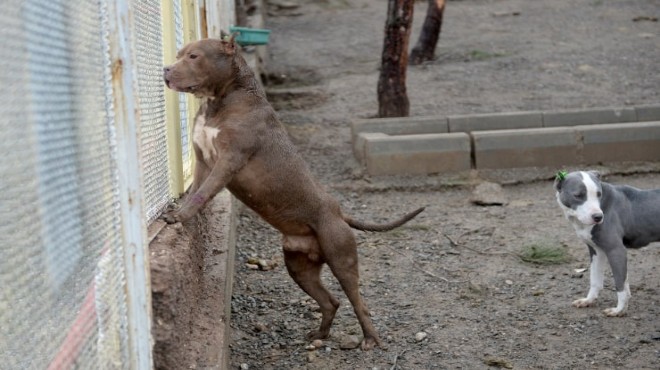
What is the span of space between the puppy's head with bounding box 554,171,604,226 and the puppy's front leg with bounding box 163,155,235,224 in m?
2.04

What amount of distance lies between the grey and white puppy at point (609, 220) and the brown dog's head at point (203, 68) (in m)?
2.07

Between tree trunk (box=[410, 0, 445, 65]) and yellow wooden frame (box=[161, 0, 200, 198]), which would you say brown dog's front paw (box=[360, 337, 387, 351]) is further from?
tree trunk (box=[410, 0, 445, 65])

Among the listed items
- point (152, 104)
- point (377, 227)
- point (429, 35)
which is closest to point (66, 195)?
point (152, 104)

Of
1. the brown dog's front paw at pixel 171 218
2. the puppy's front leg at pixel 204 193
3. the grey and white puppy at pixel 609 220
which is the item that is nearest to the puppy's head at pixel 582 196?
the grey and white puppy at pixel 609 220

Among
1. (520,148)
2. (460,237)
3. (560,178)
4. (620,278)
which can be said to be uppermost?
(560,178)

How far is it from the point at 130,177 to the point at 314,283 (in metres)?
2.22

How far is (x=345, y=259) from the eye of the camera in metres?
4.70

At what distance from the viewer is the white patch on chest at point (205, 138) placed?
4410mm

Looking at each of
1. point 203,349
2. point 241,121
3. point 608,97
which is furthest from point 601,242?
point 608,97

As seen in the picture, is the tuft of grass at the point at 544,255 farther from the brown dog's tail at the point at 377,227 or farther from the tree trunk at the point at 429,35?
the tree trunk at the point at 429,35

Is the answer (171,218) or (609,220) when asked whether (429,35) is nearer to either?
(609,220)

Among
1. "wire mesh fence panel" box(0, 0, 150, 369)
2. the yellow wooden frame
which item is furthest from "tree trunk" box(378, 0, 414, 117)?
"wire mesh fence panel" box(0, 0, 150, 369)

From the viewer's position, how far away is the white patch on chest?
441 cm

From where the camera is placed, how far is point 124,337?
2842 millimetres
